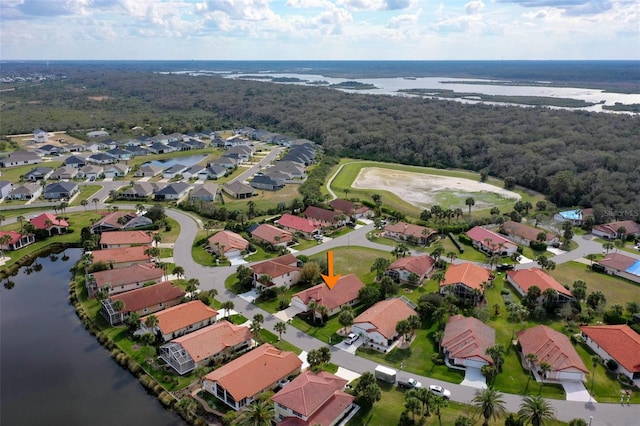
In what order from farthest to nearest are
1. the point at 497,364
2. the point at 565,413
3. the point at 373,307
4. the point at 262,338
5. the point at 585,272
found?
the point at 585,272 < the point at 373,307 < the point at 262,338 < the point at 497,364 < the point at 565,413

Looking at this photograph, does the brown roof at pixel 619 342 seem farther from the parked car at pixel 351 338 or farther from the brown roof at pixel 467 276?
the parked car at pixel 351 338

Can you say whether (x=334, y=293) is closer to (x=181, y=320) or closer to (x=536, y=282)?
(x=181, y=320)

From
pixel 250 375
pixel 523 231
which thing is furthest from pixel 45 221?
pixel 523 231

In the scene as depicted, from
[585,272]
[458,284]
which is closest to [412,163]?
[585,272]

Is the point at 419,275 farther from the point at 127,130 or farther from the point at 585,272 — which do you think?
the point at 127,130

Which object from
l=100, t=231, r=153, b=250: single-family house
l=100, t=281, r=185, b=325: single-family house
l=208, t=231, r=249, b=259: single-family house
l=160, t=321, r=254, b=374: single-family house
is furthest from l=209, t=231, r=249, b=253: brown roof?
l=160, t=321, r=254, b=374: single-family house

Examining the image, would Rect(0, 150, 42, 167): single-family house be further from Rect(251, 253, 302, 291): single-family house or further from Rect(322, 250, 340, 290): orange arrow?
Rect(322, 250, 340, 290): orange arrow
